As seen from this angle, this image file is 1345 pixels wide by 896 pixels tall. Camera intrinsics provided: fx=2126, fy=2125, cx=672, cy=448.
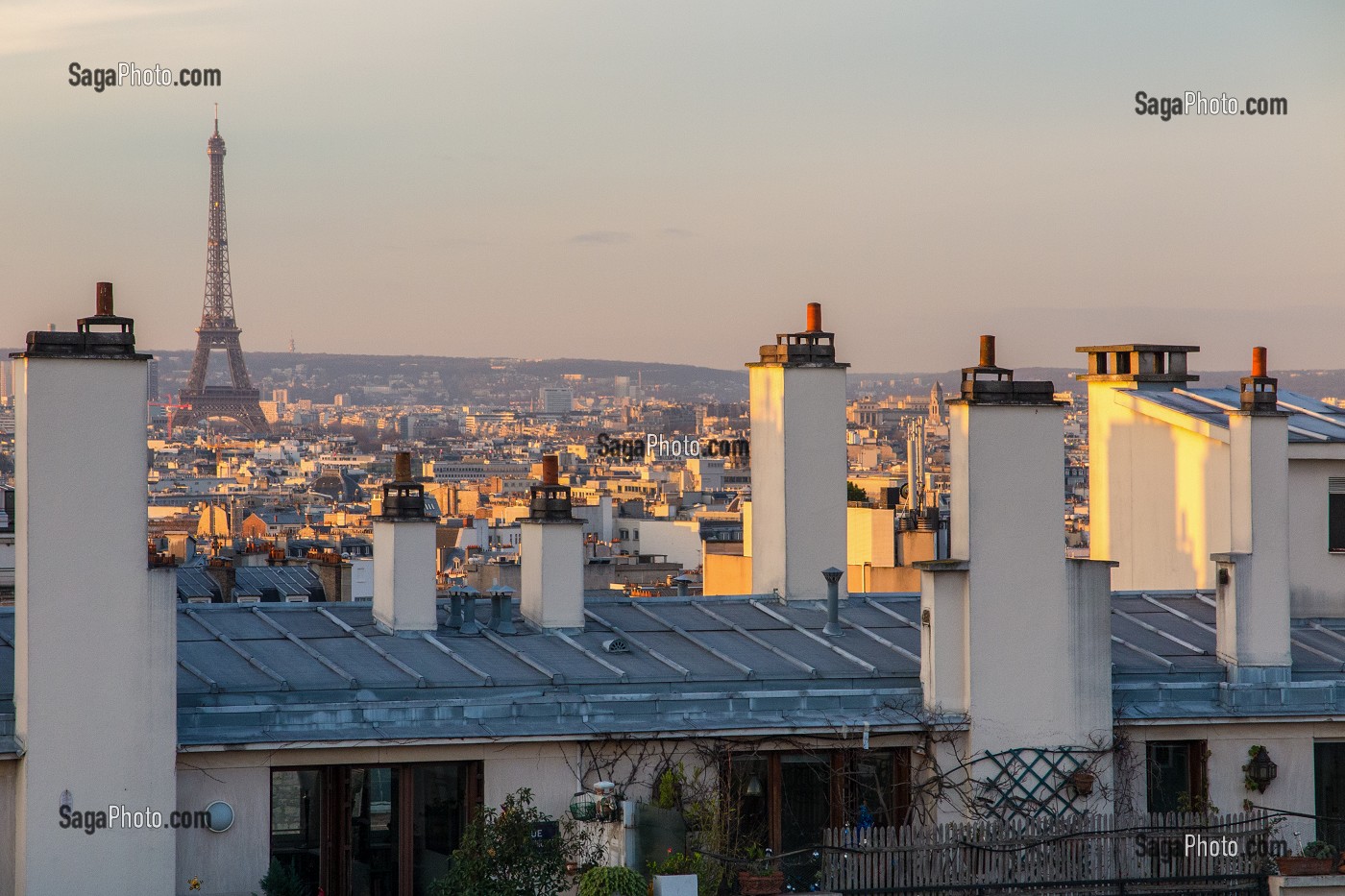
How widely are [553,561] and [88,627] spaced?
4.39m

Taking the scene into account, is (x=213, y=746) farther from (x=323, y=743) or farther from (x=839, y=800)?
(x=839, y=800)

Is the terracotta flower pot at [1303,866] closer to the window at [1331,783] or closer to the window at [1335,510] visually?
the window at [1331,783]

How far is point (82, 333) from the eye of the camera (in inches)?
533

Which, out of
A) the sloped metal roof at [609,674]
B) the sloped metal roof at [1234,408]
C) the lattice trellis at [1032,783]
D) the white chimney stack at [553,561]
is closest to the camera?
the sloped metal roof at [609,674]

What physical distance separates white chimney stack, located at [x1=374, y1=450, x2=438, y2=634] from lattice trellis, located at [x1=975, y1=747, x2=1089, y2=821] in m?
4.36

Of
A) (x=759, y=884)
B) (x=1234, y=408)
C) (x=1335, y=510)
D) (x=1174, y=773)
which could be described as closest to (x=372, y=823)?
(x=759, y=884)

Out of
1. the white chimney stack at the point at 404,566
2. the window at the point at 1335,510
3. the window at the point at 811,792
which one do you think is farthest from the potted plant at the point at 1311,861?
the white chimney stack at the point at 404,566

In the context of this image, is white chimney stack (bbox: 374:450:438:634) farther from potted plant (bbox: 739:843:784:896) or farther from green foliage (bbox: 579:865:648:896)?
potted plant (bbox: 739:843:784:896)

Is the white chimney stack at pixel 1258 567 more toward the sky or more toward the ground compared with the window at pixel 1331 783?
more toward the sky

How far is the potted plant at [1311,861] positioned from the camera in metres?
14.6

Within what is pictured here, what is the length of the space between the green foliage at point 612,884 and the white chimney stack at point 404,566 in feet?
10.7

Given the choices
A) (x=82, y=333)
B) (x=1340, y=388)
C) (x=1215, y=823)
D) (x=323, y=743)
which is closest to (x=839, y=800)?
(x=1215, y=823)

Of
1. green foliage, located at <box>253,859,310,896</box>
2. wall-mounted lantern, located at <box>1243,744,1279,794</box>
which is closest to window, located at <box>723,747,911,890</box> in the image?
wall-mounted lantern, located at <box>1243,744,1279,794</box>

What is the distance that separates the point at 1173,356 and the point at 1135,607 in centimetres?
325
